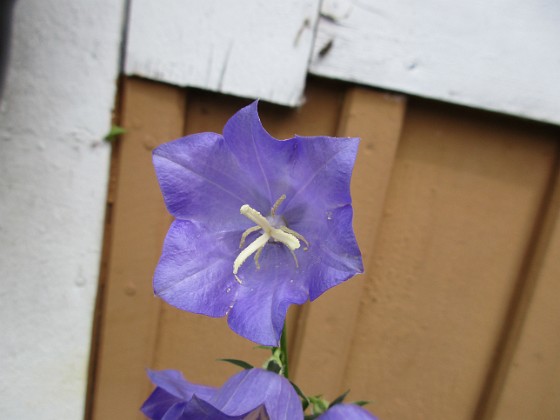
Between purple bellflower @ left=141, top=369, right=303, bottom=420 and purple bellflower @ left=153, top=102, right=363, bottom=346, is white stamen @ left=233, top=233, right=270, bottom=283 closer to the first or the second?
purple bellflower @ left=153, top=102, right=363, bottom=346

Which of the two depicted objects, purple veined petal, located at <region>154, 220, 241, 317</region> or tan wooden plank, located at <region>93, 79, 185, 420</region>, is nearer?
purple veined petal, located at <region>154, 220, 241, 317</region>

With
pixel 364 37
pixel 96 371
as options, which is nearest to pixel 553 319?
pixel 364 37

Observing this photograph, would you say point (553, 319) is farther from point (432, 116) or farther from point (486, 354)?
point (432, 116)

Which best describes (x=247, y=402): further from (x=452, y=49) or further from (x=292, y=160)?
(x=452, y=49)

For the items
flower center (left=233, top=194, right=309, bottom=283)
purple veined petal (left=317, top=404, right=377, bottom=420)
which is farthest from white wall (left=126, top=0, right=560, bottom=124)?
purple veined petal (left=317, top=404, right=377, bottom=420)

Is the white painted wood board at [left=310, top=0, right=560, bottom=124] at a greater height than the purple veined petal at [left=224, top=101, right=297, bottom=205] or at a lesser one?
greater

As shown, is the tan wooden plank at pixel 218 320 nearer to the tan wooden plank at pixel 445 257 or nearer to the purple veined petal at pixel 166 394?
the tan wooden plank at pixel 445 257
